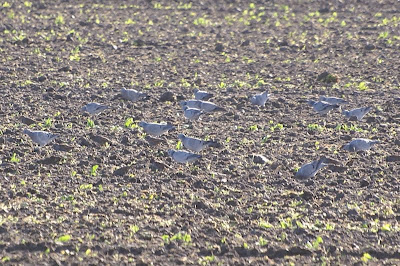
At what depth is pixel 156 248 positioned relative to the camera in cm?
750

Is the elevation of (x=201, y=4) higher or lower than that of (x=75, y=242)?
lower

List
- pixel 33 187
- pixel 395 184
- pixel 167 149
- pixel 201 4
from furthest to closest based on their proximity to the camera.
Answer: pixel 201 4 → pixel 167 149 → pixel 395 184 → pixel 33 187

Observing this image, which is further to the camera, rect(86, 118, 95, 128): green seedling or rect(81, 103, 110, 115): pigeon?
rect(81, 103, 110, 115): pigeon

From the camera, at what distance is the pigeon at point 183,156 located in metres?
9.72

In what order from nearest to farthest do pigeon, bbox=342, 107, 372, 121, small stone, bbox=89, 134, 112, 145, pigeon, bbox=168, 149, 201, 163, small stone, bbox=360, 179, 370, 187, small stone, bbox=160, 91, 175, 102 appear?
small stone, bbox=360, 179, 370, 187
pigeon, bbox=168, 149, 201, 163
small stone, bbox=89, 134, 112, 145
pigeon, bbox=342, 107, 372, 121
small stone, bbox=160, 91, 175, 102

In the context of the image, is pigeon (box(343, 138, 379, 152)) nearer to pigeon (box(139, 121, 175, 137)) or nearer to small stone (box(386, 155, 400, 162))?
small stone (box(386, 155, 400, 162))

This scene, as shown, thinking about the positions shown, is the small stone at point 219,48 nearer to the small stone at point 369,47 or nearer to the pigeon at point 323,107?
the small stone at point 369,47

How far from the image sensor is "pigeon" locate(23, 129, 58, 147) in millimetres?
10297

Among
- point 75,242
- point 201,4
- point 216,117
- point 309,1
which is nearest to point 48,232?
point 75,242

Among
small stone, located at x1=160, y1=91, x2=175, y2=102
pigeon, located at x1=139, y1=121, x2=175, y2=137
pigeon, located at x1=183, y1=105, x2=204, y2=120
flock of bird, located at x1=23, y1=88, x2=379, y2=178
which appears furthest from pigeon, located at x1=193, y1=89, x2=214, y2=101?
pigeon, located at x1=139, y1=121, x2=175, y2=137

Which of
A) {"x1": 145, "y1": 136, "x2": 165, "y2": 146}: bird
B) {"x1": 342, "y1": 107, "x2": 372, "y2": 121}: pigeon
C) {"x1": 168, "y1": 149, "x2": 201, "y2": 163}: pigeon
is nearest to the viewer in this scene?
{"x1": 168, "y1": 149, "x2": 201, "y2": 163}: pigeon

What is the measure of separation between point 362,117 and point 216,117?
74.6 inches

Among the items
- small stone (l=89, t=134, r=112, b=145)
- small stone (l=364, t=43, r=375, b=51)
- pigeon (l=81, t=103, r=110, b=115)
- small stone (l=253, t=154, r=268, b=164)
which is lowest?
small stone (l=364, t=43, r=375, b=51)

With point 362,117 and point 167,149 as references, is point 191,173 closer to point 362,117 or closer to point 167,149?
point 167,149
